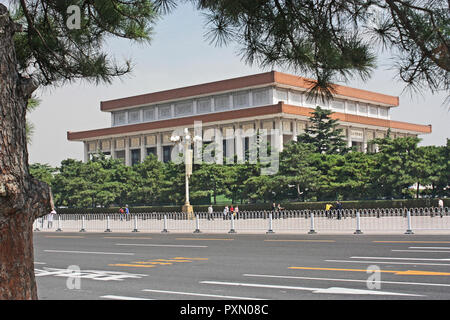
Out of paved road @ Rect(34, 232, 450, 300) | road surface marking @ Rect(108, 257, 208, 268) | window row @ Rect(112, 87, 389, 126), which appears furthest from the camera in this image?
window row @ Rect(112, 87, 389, 126)

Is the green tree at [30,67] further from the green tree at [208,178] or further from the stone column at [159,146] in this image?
the stone column at [159,146]

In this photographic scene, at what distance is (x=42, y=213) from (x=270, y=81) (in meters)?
53.5

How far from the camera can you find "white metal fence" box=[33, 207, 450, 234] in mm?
20188

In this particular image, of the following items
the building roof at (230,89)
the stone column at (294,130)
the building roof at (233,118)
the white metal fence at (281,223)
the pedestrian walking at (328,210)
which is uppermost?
the building roof at (230,89)

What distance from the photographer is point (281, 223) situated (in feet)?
80.5

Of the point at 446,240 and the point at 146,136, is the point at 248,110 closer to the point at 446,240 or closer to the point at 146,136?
the point at 146,136

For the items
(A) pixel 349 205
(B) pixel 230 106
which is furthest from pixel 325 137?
(B) pixel 230 106

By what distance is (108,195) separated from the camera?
45219mm

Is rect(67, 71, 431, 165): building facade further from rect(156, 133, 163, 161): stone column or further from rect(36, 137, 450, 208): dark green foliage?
rect(36, 137, 450, 208): dark green foliage

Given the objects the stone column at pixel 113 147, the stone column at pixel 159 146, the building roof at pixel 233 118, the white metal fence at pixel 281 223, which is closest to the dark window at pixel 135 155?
the stone column at pixel 113 147

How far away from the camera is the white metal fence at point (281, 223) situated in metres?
20.2

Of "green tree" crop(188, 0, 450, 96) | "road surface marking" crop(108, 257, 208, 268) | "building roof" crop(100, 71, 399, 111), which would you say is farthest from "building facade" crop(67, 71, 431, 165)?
"green tree" crop(188, 0, 450, 96)

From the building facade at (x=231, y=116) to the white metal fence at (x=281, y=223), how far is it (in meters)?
23.6
